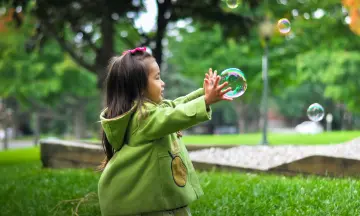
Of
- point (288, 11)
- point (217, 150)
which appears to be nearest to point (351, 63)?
point (288, 11)

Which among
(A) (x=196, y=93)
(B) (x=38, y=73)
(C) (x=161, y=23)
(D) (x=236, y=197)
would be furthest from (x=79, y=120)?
(A) (x=196, y=93)

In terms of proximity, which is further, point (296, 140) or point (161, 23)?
point (296, 140)

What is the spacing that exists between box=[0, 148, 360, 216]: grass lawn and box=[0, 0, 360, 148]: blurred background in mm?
1311

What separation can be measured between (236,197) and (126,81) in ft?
7.28

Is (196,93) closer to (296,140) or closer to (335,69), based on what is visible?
(296,140)

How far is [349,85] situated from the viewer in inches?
781

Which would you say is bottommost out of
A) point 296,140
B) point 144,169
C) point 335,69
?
point 296,140

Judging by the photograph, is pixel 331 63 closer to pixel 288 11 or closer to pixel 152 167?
pixel 288 11

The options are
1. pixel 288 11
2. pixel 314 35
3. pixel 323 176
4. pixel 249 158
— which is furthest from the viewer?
pixel 314 35

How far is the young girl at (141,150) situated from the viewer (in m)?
2.66

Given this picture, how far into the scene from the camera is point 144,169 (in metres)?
2.69

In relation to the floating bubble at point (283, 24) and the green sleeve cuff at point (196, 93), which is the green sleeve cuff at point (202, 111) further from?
the floating bubble at point (283, 24)

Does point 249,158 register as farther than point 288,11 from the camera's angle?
No

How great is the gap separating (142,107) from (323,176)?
362cm
